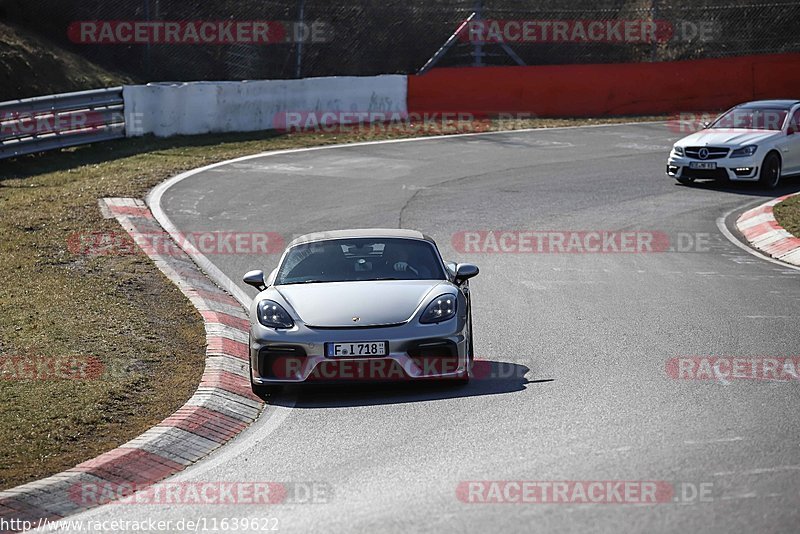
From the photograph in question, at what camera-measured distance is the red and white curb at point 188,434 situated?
653cm

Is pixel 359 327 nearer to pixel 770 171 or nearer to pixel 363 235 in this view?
pixel 363 235

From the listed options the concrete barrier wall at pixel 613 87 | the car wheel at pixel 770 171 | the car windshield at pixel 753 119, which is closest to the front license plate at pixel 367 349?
the car wheel at pixel 770 171

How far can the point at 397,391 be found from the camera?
918 centimetres

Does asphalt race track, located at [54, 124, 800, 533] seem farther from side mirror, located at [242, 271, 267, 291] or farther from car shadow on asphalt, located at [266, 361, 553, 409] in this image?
side mirror, located at [242, 271, 267, 291]

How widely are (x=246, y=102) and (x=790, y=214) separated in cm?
1297

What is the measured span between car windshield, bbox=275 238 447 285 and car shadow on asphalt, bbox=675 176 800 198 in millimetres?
11900

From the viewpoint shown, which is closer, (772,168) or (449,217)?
(449,217)

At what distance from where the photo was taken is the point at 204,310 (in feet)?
38.8

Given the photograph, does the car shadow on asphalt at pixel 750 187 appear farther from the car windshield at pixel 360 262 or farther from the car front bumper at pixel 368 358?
the car front bumper at pixel 368 358

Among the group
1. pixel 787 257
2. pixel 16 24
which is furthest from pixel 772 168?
pixel 16 24

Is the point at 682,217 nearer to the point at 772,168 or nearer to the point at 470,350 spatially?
the point at 772,168

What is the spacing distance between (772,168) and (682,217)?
391 cm

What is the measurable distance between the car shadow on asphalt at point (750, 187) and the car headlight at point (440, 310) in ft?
41.3

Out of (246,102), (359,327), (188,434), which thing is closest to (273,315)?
(359,327)
